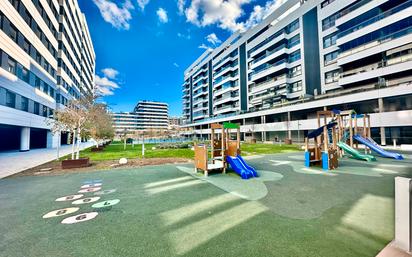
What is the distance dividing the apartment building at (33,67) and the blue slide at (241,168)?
45.4 feet

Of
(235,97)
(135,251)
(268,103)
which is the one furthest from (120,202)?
(235,97)

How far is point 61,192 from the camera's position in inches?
249

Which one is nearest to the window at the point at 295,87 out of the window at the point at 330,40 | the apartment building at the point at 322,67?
the apartment building at the point at 322,67

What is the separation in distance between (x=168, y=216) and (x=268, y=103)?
4181 centimetres

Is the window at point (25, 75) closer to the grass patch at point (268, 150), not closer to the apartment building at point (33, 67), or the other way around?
the apartment building at point (33, 67)

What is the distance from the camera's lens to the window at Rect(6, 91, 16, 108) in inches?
725

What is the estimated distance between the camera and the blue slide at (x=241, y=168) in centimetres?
820

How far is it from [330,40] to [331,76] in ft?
20.9

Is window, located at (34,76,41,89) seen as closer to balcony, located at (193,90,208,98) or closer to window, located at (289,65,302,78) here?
window, located at (289,65,302,78)

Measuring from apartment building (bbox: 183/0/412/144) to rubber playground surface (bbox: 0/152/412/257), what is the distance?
23.8 metres

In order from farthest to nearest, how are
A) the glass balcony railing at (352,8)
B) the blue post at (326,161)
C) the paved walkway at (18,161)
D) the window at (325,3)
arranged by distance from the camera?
the window at (325,3) → the glass balcony railing at (352,8) → the paved walkway at (18,161) → the blue post at (326,161)

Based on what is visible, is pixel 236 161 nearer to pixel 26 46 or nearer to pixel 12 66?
pixel 12 66

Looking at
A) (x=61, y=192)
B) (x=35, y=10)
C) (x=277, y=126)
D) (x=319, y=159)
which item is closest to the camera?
(x=61, y=192)

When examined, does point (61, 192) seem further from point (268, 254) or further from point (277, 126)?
point (277, 126)
